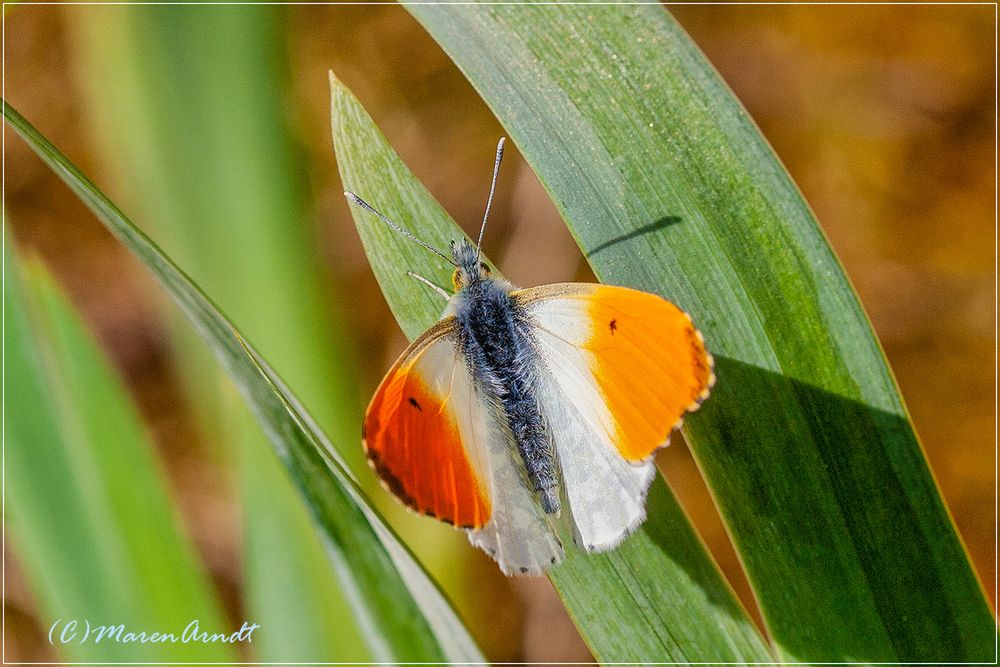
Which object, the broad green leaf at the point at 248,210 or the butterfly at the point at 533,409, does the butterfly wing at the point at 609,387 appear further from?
the broad green leaf at the point at 248,210

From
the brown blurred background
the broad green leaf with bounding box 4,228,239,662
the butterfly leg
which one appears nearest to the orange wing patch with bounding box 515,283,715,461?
the butterfly leg

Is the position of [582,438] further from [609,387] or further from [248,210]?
[248,210]

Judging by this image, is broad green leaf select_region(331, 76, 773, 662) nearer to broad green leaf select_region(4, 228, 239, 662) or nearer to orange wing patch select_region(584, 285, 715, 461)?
orange wing patch select_region(584, 285, 715, 461)

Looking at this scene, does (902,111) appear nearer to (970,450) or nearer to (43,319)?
(970,450)

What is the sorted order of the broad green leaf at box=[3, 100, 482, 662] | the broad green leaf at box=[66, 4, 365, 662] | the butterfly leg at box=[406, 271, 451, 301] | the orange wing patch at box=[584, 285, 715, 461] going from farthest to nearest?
the broad green leaf at box=[66, 4, 365, 662], the butterfly leg at box=[406, 271, 451, 301], the orange wing patch at box=[584, 285, 715, 461], the broad green leaf at box=[3, 100, 482, 662]

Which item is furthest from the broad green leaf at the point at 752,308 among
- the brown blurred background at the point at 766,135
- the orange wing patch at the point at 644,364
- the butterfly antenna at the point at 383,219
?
the brown blurred background at the point at 766,135

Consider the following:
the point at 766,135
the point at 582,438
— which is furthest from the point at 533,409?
the point at 766,135

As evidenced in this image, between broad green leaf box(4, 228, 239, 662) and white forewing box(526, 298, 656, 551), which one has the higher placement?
broad green leaf box(4, 228, 239, 662)

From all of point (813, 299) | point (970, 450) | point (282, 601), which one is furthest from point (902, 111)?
point (282, 601)
